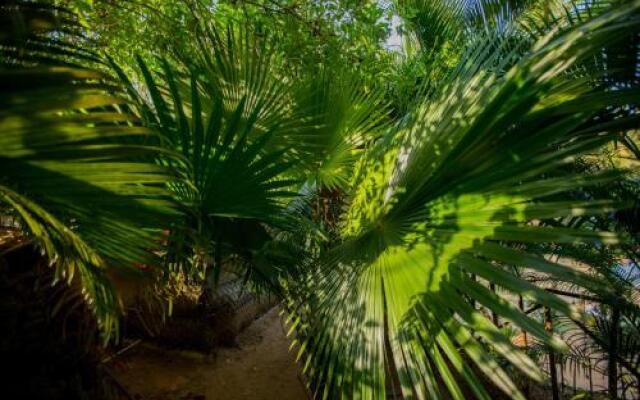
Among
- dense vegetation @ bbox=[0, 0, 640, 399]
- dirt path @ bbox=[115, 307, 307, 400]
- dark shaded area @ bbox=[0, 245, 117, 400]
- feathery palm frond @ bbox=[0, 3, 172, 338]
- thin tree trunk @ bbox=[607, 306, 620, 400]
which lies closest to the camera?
feathery palm frond @ bbox=[0, 3, 172, 338]

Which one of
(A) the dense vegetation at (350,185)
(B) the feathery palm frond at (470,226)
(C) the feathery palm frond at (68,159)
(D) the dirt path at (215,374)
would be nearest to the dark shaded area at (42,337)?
(A) the dense vegetation at (350,185)

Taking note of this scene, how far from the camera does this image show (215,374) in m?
4.32

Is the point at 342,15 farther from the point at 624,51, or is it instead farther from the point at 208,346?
the point at 208,346

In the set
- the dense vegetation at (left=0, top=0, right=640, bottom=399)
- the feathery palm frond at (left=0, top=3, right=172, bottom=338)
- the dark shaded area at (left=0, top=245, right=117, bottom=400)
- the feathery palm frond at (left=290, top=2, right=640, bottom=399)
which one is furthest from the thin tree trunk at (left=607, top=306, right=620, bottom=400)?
the dark shaded area at (left=0, top=245, right=117, bottom=400)

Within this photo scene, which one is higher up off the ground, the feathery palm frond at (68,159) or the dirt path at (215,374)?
the feathery palm frond at (68,159)

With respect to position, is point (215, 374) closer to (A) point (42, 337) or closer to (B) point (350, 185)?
(A) point (42, 337)

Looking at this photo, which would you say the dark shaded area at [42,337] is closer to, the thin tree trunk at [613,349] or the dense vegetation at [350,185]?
Answer: the dense vegetation at [350,185]

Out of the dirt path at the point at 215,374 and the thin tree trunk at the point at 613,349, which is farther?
the dirt path at the point at 215,374

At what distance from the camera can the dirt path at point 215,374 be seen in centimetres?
385

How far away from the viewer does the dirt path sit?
385cm

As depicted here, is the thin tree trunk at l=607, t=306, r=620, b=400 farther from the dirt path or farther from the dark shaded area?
the dark shaded area

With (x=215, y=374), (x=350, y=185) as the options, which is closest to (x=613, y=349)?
(x=350, y=185)

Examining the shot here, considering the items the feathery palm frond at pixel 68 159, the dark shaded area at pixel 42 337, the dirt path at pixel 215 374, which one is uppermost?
the feathery palm frond at pixel 68 159

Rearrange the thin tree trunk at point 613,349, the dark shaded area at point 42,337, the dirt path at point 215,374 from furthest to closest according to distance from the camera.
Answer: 1. the dirt path at point 215,374
2. the thin tree trunk at point 613,349
3. the dark shaded area at point 42,337
